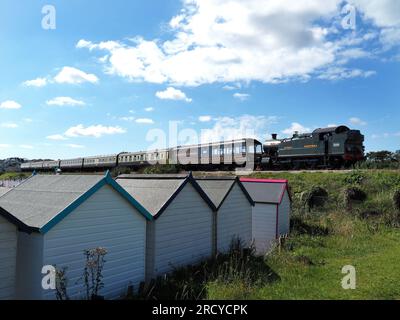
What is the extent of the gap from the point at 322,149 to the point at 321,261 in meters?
17.5

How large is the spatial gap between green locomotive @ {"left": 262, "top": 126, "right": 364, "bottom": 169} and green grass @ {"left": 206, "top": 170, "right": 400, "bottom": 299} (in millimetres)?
3264

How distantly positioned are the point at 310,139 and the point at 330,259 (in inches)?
706

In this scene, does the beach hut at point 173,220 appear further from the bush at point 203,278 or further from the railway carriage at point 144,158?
the railway carriage at point 144,158

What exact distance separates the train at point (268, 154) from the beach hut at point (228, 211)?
1515 cm

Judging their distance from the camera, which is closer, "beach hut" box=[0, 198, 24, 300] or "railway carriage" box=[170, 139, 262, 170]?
"beach hut" box=[0, 198, 24, 300]

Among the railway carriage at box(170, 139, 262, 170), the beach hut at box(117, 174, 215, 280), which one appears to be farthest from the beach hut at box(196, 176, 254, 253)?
the railway carriage at box(170, 139, 262, 170)

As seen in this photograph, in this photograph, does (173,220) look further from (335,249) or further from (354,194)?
(354,194)

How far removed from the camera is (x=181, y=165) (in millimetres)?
37781

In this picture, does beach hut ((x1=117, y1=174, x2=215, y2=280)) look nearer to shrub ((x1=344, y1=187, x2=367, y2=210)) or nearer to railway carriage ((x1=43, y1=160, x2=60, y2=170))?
shrub ((x1=344, y1=187, x2=367, y2=210))

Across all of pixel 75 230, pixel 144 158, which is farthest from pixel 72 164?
pixel 75 230

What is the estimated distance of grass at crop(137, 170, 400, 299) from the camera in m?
8.29

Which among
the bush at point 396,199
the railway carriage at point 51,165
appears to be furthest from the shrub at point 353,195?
the railway carriage at point 51,165

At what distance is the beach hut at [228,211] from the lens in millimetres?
12031
